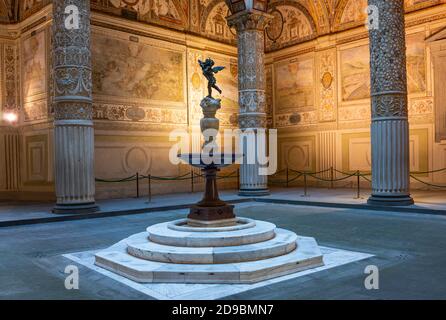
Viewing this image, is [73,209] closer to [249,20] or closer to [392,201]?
[392,201]

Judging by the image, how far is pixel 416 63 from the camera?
14891mm

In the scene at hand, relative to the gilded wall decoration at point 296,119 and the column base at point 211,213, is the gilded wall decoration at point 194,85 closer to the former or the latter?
the gilded wall decoration at point 296,119

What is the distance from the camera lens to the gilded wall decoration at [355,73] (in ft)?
52.8

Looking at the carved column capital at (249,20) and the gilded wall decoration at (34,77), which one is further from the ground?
the carved column capital at (249,20)

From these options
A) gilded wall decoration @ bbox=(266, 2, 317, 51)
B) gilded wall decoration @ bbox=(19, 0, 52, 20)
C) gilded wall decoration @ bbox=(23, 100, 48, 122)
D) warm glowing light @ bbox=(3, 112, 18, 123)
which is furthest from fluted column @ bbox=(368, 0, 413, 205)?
warm glowing light @ bbox=(3, 112, 18, 123)

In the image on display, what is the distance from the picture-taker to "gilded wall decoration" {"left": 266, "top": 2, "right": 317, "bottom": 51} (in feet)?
59.0

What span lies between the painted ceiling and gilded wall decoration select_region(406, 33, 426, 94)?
43.3 inches

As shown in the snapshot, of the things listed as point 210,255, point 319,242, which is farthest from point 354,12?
point 210,255

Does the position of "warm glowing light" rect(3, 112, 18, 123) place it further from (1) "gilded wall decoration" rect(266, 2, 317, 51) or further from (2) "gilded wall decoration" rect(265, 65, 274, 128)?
(1) "gilded wall decoration" rect(266, 2, 317, 51)

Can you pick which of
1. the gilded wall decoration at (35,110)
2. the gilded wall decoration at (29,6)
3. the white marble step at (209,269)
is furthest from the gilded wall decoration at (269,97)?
the white marble step at (209,269)

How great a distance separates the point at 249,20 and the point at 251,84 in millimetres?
2102

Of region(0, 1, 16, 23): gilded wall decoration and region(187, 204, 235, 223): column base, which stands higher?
region(0, 1, 16, 23): gilded wall decoration

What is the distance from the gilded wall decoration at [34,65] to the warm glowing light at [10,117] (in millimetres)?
747
